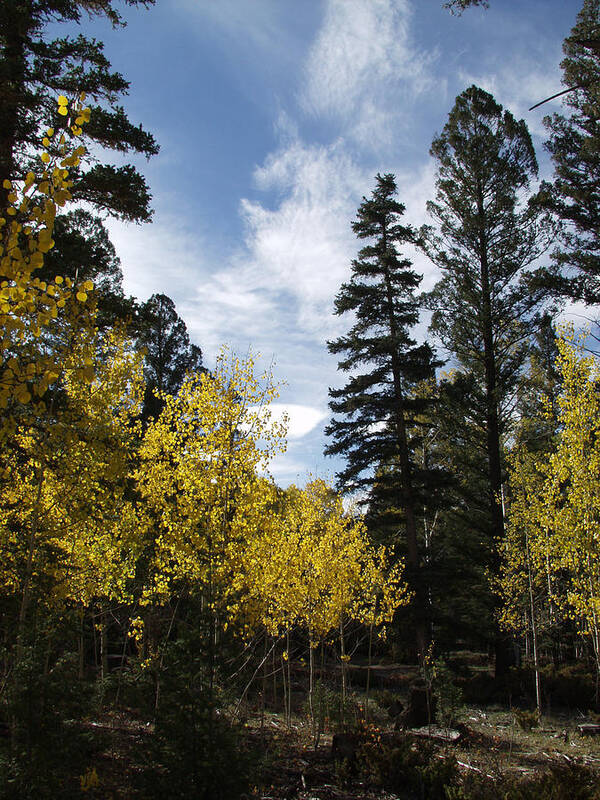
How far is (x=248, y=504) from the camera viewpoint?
6402 millimetres

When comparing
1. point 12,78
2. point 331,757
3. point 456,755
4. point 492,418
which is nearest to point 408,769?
point 331,757

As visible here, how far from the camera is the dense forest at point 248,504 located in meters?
3.64

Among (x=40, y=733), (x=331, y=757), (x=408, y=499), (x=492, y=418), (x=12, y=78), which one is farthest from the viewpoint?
(x=492, y=418)

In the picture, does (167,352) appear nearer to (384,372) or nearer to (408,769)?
(384,372)

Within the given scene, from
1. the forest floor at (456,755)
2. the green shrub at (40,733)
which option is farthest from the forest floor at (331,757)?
the green shrub at (40,733)

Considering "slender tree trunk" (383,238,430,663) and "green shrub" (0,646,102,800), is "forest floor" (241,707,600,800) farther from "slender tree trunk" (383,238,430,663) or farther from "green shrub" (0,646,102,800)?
"slender tree trunk" (383,238,430,663)

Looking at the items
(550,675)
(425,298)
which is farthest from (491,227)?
(550,675)

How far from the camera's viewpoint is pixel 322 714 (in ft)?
26.5

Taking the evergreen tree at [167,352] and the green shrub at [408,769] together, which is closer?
the green shrub at [408,769]

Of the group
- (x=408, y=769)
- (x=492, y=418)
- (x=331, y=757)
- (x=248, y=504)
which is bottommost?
(x=331, y=757)

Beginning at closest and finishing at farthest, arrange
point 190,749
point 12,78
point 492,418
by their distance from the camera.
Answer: point 190,749, point 12,78, point 492,418

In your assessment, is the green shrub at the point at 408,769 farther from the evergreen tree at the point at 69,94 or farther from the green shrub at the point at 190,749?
the evergreen tree at the point at 69,94

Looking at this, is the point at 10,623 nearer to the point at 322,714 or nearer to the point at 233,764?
the point at 233,764

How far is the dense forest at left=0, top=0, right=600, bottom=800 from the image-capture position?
11.9 feet
